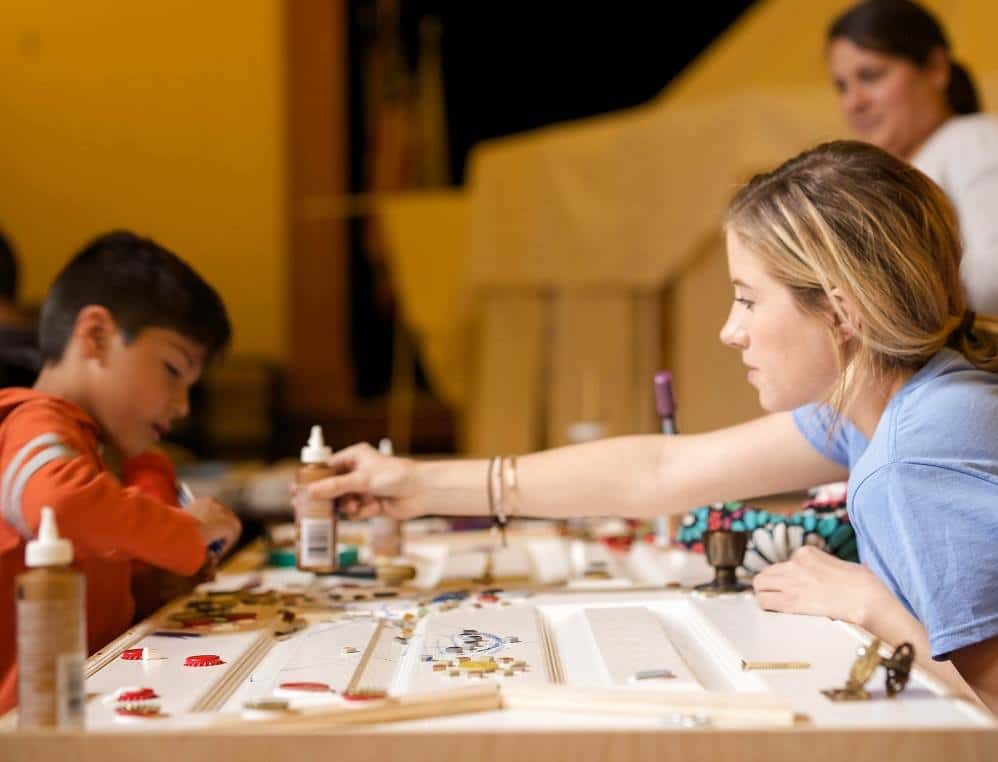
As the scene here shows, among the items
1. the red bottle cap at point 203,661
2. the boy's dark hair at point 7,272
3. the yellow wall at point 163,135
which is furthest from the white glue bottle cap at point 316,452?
the yellow wall at point 163,135

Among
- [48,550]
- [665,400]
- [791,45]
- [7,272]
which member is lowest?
[48,550]

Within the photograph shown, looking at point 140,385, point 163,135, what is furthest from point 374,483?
point 163,135

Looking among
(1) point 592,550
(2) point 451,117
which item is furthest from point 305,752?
(2) point 451,117

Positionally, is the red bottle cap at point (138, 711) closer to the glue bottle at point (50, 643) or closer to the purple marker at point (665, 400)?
the glue bottle at point (50, 643)

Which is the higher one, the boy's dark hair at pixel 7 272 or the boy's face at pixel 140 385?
the boy's dark hair at pixel 7 272

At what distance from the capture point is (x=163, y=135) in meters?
4.97

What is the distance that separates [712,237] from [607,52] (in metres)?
3.03

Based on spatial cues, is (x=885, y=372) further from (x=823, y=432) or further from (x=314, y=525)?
(x=314, y=525)

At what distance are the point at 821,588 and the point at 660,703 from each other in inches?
15.4

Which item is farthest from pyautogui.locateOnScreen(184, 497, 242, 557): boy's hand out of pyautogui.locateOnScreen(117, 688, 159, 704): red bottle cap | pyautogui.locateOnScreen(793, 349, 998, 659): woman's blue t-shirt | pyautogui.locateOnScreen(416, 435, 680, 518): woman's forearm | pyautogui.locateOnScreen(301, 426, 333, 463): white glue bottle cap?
pyautogui.locateOnScreen(793, 349, 998, 659): woman's blue t-shirt

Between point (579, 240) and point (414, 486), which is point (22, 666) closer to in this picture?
point (414, 486)

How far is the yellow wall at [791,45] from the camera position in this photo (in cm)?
320

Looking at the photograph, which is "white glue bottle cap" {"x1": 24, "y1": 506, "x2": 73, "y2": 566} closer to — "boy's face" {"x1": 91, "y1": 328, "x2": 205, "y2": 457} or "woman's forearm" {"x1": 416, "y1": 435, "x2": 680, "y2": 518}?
"boy's face" {"x1": 91, "y1": 328, "x2": 205, "y2": 457}

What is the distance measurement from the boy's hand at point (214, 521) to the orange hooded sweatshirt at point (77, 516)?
63 mm
